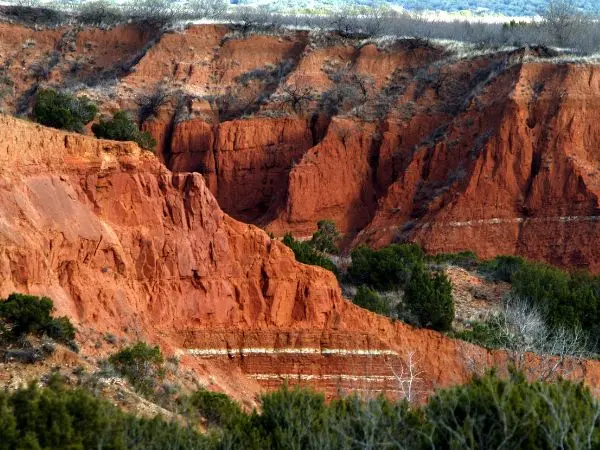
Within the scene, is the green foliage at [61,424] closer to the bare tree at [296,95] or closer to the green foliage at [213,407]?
the green foliage at [213,407]

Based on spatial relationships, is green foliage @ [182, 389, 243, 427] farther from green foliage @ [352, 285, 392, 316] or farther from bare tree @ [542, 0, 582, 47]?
bare tree @ [542, 0, 582, 47]

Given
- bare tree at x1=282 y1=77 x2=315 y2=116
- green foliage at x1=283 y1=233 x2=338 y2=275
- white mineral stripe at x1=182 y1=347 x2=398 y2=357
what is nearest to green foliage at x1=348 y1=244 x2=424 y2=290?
green foliage at x1=283 y1=233 x2=338 y2=275

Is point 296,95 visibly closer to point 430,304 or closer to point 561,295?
point 561,295

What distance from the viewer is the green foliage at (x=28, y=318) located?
2719 cm

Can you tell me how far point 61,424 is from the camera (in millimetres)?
21125

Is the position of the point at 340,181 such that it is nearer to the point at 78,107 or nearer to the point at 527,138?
the point at 527,138

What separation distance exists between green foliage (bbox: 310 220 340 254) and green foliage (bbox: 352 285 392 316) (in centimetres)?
1536

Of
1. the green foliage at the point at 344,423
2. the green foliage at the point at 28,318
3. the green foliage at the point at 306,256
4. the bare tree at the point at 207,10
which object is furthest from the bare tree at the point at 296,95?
the green foliage at the point at 344,423

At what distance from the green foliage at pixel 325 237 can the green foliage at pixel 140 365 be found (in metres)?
31.7

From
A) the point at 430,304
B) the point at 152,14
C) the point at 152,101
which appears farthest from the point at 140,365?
the point at 152,14

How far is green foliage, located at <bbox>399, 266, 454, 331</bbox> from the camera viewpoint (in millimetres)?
44938

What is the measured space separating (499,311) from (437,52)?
34.0 m

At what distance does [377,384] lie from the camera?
36875 millimetres

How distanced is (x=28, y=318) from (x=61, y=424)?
6.54m
